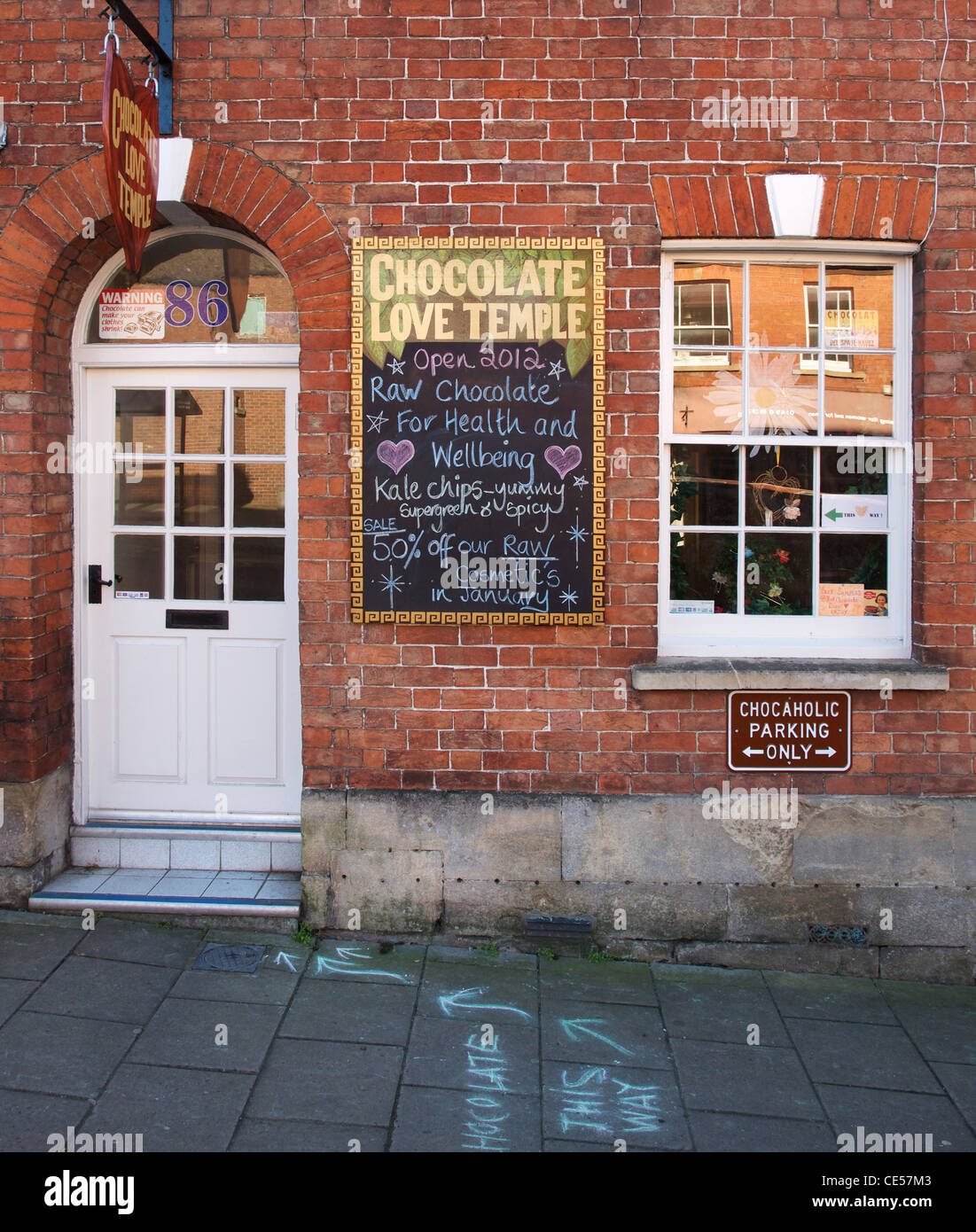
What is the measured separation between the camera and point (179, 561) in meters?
5.41

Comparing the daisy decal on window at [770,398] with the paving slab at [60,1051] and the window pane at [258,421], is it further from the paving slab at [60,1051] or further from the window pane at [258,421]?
the paving slab at [60,1051]

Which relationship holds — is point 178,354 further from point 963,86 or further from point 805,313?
point 963,86

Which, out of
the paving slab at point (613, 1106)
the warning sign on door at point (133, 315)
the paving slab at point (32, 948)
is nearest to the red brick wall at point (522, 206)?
the warning sign on door at point (133, 315)

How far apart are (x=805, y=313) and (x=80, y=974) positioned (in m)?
4.60

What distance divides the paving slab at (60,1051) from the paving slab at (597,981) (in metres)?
1.80

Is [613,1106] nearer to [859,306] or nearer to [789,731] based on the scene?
[789,731]

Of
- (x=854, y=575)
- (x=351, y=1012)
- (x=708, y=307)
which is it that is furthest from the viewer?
(x=854, y=575)

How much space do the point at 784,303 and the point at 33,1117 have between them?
4718 mm

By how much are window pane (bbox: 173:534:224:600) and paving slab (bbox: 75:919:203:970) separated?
1676 mm

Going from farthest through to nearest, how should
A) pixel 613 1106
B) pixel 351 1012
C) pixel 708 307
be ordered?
pixel 708 307 < pixel 351 1012 < pixel 613 1106

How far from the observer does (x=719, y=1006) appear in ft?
14.8

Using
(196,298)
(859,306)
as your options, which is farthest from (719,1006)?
(196,298)

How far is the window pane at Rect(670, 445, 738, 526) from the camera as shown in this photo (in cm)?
507
